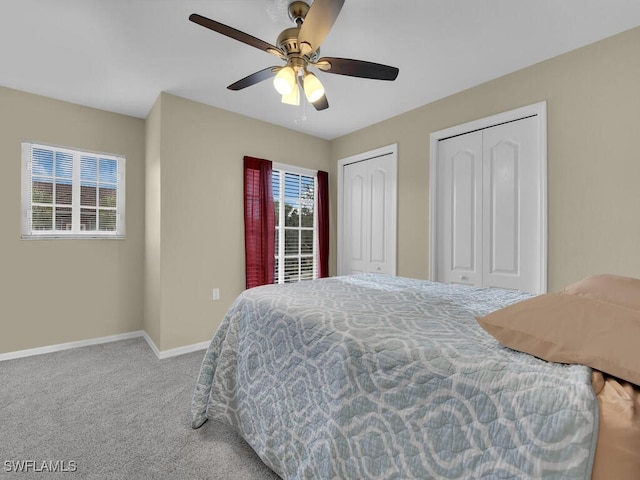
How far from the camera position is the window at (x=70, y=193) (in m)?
2.94

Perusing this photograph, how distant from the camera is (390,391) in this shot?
98 cm

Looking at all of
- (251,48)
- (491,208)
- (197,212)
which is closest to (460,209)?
(491,208)

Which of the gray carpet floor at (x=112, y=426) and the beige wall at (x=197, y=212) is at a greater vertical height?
the beige wall at (x=197, y=212)

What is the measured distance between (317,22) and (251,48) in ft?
3.32

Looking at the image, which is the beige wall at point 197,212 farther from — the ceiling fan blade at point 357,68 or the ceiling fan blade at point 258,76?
the ceiling fan blade at point 357,68

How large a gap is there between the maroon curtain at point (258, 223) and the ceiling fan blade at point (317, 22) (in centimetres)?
200

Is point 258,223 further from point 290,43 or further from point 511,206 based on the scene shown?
point 511,206

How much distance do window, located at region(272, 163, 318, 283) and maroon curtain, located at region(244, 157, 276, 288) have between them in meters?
0.21

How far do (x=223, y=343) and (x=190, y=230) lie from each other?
1686 millimetres

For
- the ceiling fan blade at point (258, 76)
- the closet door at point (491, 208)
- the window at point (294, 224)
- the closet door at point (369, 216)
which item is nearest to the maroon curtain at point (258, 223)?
the window at point (294, 224)

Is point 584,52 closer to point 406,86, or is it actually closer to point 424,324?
point 406,86

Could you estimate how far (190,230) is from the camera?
3.10m

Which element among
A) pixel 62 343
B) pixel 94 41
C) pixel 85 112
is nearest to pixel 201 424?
pixel 62 343

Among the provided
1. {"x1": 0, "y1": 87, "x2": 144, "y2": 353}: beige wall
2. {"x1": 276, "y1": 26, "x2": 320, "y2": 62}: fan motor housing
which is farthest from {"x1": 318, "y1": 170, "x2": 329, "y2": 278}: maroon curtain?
{"x1": 276, "y1": 26, "x2": 320, "y2": 62}: fan motor housing
